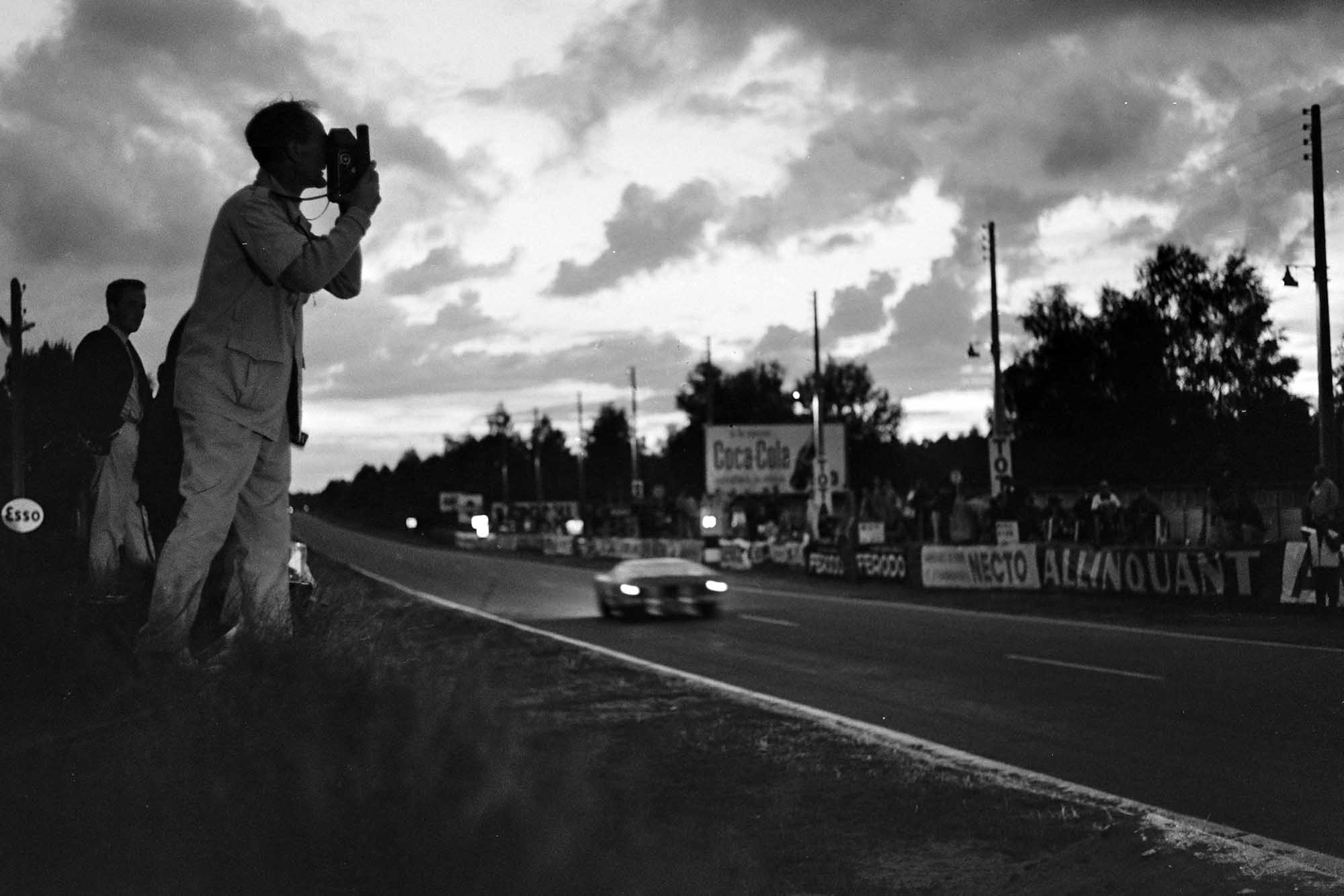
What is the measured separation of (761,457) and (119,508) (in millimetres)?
59950

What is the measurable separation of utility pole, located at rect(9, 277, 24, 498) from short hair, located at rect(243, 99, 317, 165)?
648 inches

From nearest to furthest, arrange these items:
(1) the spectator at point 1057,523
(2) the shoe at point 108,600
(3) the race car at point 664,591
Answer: (2) the shoe at point 108,600, (3) the race car at point 664,591, (1) the spectator at point 1057,523

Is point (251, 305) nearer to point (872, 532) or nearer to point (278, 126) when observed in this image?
point (278, 126)

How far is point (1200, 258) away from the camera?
78938 millimetres

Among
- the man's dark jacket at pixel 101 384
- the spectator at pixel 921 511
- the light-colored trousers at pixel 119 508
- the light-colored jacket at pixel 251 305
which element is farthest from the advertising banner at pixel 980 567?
the light-colored jacket at pixel 251 305

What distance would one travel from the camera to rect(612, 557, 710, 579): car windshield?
26.0 meters

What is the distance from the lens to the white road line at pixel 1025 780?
20.9ft

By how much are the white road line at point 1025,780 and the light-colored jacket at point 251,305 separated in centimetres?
413

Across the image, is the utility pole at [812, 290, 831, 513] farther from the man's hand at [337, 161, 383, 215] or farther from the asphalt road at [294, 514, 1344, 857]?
Result: the man's hand at [337, 161, 383, 215]

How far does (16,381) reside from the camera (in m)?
26.6

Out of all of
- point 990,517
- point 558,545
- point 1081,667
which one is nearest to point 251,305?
point 1081,667

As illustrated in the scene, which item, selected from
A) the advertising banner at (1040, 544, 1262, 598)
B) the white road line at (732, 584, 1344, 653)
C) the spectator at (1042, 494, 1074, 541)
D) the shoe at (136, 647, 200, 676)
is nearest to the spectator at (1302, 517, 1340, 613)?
the advertising banner at (1040, 544, 1262, 598)

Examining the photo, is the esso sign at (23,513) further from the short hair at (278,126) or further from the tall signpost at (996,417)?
the tall signpost at (996,417)

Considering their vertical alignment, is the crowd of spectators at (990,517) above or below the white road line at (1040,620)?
above
